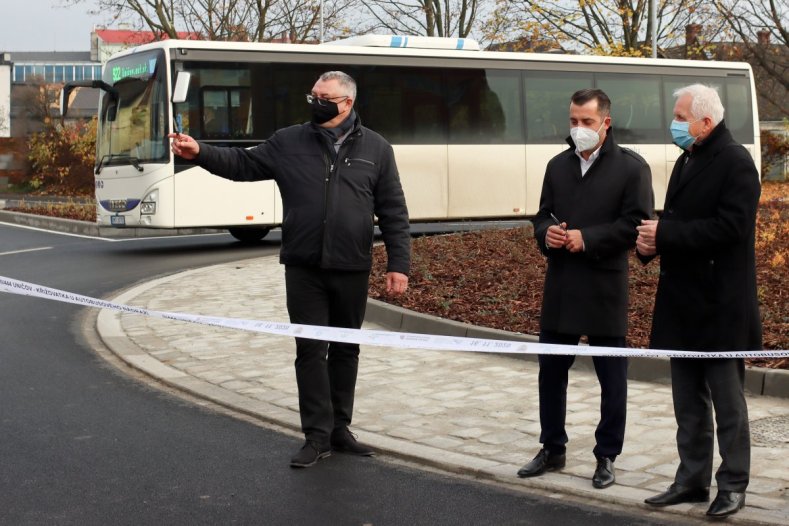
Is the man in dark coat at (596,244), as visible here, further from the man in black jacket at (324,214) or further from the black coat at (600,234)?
the man in black jacket at (324,214)

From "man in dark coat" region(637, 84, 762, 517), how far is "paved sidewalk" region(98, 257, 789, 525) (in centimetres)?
24

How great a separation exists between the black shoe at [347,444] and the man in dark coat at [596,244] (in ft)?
3.11

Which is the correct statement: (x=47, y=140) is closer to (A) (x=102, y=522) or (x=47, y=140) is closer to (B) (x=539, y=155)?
(B) (x=539, y=155)

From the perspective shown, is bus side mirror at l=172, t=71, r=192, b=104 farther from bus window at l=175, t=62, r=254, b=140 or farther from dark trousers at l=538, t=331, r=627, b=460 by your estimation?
dark trousers at l=538, t=331, r=627, b=460

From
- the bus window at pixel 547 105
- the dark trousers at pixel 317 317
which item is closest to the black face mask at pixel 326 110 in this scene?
the dark trousers at pixel 317 317

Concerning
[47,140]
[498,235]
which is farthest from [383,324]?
[47,140]

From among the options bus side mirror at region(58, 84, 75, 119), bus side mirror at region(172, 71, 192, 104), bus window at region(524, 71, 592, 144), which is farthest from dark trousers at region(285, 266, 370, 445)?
bus window at region(524, 71, 592, 144)

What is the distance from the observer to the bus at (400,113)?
18297 mm

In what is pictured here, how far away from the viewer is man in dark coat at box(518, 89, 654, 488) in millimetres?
5461

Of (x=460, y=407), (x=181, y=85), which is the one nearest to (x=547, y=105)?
(x=181, y=85)

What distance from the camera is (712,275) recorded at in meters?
5.03

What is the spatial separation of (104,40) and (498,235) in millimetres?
135276

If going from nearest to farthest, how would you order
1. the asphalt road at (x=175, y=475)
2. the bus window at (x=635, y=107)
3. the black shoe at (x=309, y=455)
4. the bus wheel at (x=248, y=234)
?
the asphalt road at (x=175, y=475)
the black shoe at (x=309, y=455)
the bus wheel at (x=248, y=234)
the bus window at (x=635, y=107)

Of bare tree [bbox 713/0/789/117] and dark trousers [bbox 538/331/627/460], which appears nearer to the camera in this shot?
dark trousers [bbox 538/331/627/460]
